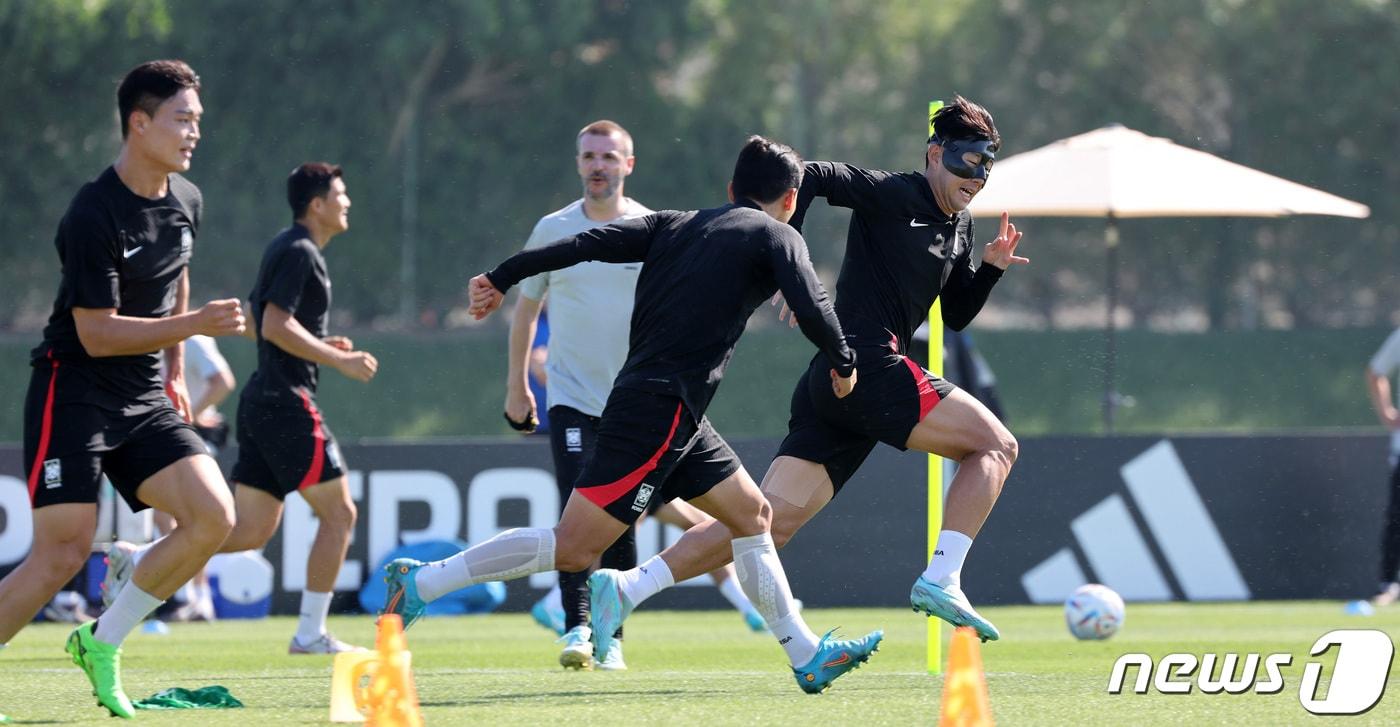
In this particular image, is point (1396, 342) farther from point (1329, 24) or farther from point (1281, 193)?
point (1329, 24)

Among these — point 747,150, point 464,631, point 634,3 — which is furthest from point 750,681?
point 634,3

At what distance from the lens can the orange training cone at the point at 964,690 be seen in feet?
17.0

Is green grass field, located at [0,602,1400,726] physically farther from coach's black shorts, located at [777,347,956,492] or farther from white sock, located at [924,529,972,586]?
coach's black shorts, located at [777,347,956,492]

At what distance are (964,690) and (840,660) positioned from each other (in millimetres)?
1568

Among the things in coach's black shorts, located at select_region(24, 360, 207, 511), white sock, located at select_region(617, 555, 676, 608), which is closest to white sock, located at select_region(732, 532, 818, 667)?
white sock, located at select_region(617, 555, 676, 608)

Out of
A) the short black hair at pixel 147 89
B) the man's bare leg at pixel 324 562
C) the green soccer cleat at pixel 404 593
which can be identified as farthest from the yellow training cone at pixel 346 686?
the man's bare leg at pixel 324 562

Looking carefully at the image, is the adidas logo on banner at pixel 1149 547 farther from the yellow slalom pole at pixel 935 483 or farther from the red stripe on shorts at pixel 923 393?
the red stripe on shorts at pixel 923 393

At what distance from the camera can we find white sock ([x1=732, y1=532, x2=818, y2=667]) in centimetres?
691

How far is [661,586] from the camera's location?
7133mm

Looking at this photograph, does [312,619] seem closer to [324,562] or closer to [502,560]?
[324,562]

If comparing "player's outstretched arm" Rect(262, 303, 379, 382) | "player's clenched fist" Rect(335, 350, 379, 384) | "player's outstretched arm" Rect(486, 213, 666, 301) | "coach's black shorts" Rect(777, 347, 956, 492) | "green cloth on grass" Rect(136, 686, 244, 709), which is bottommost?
"green cloth on grass" Rect(136, 686, 244, 709)

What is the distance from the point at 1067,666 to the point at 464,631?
4.22 metres

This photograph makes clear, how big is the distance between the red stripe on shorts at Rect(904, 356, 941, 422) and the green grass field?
984 mm

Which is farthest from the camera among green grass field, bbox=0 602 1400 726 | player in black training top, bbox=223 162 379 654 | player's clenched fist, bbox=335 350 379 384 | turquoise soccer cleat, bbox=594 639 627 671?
player in black training top, bbox=223 162 379 654
